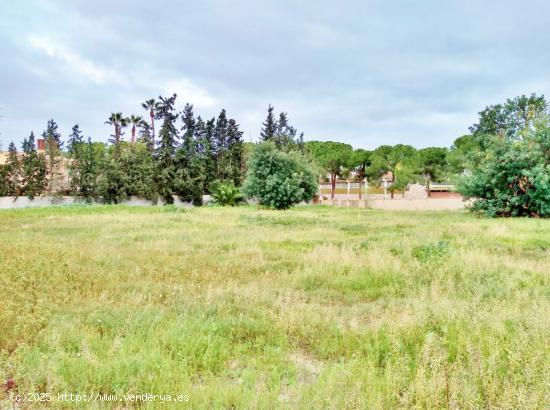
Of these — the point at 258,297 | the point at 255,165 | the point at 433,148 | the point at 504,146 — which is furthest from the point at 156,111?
the point at 258,297

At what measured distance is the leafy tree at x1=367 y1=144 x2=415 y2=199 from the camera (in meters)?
64.0

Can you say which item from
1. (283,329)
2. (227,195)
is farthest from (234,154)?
(283,329)

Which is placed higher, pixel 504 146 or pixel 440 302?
pixel 504 146

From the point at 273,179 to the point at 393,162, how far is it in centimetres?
3878

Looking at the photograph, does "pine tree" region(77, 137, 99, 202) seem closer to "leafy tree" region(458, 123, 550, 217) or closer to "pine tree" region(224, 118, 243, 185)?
"pine tree" region(224, 118, 243, 185)

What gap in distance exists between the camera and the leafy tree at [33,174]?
4434 cm

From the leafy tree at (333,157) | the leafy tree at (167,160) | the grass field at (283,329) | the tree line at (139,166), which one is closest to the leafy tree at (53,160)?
the tree line at (139,166)

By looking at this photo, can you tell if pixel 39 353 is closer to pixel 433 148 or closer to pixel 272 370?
pixel 272 370

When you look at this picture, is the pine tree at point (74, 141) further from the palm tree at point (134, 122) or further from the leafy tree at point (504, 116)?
the leafy tree at point (504, 116)

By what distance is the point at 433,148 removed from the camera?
68188 mm

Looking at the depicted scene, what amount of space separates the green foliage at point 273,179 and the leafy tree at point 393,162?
3285cm

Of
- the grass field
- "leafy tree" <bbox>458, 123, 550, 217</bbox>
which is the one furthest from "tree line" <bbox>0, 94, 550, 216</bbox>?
the grass field

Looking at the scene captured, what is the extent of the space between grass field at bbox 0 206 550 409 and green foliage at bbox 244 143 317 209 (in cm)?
2474

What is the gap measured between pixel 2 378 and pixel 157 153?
46.2 metres
